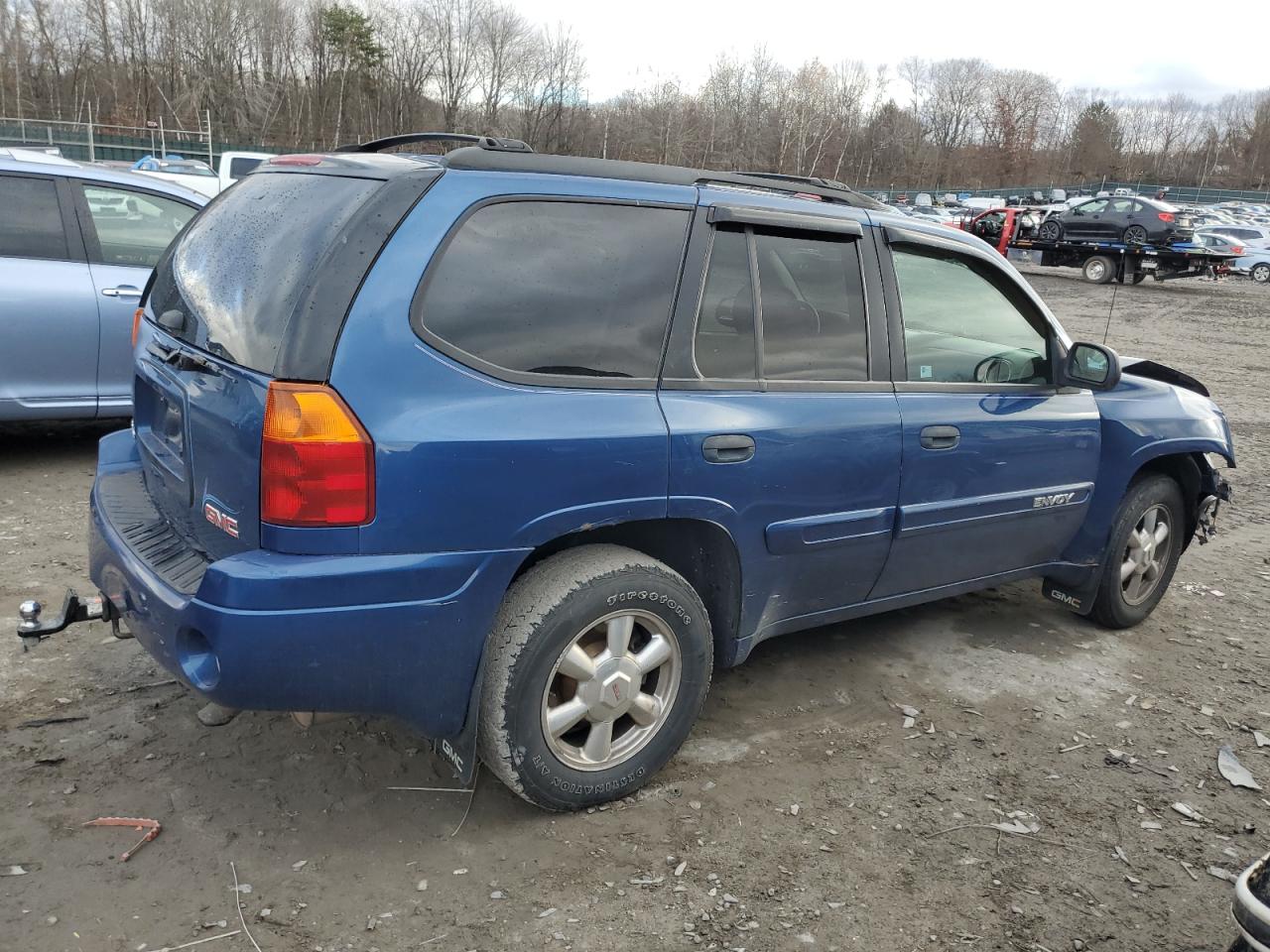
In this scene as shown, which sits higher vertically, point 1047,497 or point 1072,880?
point 1047,497

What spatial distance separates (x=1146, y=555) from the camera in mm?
4711

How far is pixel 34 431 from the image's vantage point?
6.80 meters

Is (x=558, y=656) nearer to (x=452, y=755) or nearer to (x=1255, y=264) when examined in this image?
(x=452, y=755)

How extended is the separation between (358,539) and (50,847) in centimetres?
129

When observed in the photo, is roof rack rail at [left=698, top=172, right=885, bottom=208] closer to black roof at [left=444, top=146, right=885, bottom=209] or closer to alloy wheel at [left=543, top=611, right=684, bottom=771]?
black roof at [left=444, top=146, right=885, bottom=209]

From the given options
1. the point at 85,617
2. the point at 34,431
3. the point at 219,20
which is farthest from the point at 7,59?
the point at 85,617

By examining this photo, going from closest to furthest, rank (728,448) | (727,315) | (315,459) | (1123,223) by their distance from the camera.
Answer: (315,459), (728,448), (727,315), (1123,223)

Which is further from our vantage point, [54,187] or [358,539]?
[54,187]

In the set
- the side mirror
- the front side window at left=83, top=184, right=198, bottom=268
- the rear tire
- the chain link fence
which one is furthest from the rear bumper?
the chain link fence

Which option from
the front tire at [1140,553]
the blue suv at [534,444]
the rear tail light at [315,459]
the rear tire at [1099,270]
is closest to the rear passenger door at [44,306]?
the blue suv at [534,444]

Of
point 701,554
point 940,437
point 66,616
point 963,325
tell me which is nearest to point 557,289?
point 701,554

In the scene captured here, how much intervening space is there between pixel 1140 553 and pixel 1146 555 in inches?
2.3

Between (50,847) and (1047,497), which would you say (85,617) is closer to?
(50,847)

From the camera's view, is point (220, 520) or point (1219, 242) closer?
point (220, 520)
